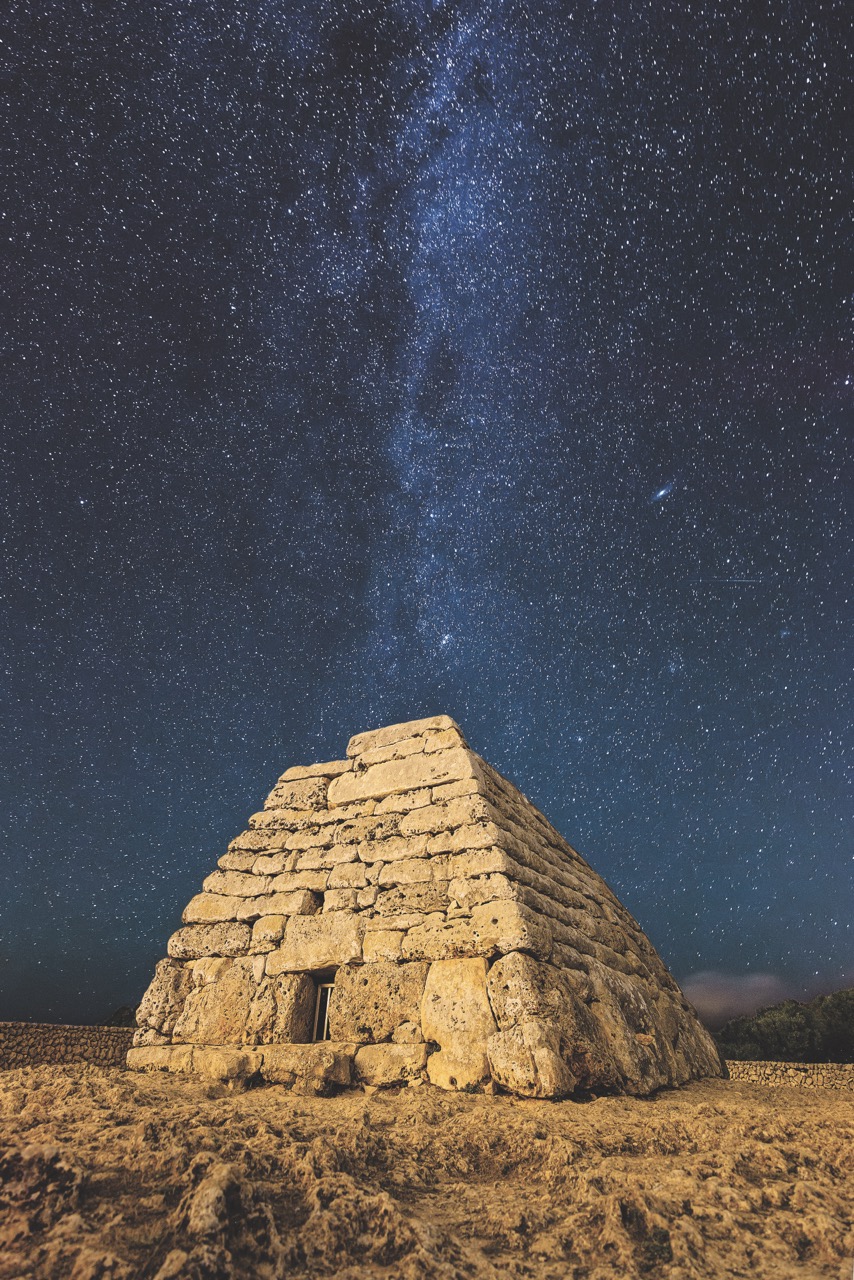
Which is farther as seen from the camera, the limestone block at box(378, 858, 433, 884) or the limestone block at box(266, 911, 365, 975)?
the limestone block at box(378, 858, 433, 884)

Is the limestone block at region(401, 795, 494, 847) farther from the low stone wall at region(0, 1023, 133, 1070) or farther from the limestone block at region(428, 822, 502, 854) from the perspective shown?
the low stone wall at region(0, 1023, 133, 1070)

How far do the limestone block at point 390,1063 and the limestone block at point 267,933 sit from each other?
1.34m

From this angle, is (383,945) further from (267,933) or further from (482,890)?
(267,933)

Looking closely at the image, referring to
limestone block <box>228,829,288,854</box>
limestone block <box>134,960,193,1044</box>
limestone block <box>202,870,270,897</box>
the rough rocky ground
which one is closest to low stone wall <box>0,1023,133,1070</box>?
limestone block <box>134,960,193,1044</box>

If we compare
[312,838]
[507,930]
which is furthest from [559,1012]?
[312,838]

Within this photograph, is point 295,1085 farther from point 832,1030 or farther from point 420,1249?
point 832,1030

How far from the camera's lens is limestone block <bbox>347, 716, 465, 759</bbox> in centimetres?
602

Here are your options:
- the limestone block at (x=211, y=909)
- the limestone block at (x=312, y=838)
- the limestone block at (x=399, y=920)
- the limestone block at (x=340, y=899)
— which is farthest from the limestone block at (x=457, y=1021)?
the limestone block at (x=211, y=909)

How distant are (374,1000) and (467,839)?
1.36 metres

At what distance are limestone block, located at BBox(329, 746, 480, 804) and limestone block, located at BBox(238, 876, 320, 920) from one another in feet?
3.25

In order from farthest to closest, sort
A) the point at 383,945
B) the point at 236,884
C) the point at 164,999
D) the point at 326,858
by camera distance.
→ the point at 236,884, the point at 326,858, the point at 164,999, the point at 383,945

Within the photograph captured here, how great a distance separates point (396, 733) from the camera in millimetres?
6223

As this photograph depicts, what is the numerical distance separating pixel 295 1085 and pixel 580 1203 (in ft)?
8.93

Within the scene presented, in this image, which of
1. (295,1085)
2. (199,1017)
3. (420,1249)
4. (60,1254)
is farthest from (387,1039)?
(60,1254)
